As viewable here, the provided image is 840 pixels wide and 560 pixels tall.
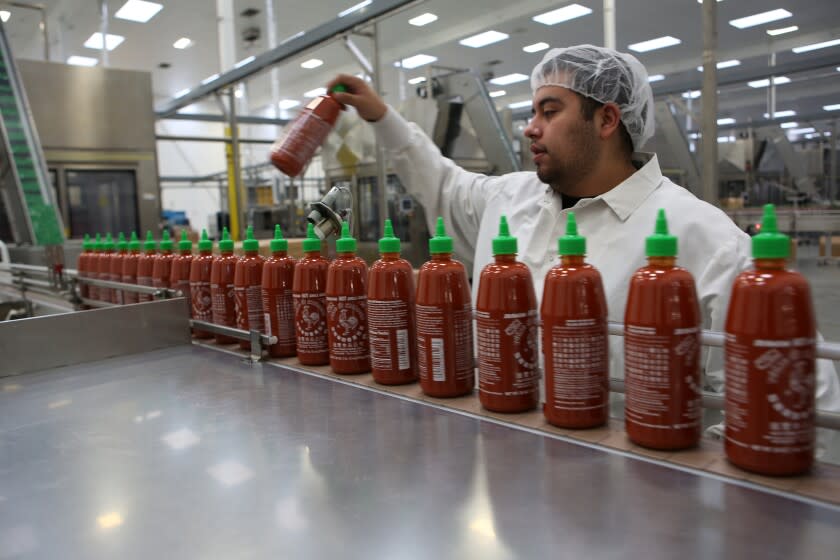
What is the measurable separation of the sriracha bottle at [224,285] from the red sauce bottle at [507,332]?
0.70 m

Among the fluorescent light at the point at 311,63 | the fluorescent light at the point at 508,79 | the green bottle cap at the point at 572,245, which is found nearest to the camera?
the green bottle cap at the point at 572,245

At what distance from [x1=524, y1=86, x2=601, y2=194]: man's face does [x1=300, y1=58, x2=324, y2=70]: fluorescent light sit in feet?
33.7

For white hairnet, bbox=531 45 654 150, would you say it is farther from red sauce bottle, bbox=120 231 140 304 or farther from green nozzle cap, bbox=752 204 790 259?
red sauce bottle, bbox=120 231 140 304

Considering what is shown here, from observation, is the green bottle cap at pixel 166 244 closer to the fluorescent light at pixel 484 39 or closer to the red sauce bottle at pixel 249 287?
the red sauce bottle at pixel 249 287

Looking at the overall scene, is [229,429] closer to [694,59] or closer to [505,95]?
[694,59]

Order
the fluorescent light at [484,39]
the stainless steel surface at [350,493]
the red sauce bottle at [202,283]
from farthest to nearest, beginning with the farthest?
the fluorescent light at [484,39] < the red sauce bottle at [202,283] < the stainless steel surface at [350,493]

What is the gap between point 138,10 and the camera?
8.10 meters

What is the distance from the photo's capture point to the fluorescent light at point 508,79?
11695 millimetres

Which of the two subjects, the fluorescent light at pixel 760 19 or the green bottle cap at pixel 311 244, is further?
the fluorescent light at pixel 760 19

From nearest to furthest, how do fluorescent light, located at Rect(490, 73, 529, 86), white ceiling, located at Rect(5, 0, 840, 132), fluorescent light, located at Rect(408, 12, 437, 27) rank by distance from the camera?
white ceiling, located at Rect(5, 0, 840, 132)
fluorescent light, located at Rect(408, 12, 437, 27)
fluorescent light, located at Rect(490, 73, 529, 86)

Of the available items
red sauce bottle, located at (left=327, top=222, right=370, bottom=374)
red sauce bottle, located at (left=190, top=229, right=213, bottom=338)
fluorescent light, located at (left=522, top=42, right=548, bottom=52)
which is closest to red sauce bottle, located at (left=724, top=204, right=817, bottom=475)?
red sauce bottle, located at (left=327, top=222, right=370, bottom=374)

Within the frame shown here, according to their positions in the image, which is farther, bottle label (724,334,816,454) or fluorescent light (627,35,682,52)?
fluorescent light (627,35,682,52)

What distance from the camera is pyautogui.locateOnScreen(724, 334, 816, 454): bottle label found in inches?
22.5

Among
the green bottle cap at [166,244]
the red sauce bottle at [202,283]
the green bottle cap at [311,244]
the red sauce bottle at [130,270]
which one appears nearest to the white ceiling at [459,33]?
the red sauce bottle at [130,270]
